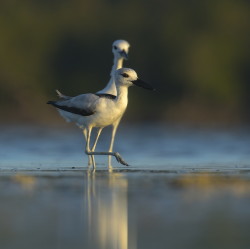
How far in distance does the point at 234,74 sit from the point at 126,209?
20104mm

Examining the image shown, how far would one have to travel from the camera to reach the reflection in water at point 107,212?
593 cm

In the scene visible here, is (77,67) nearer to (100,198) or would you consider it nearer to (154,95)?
(154,95)

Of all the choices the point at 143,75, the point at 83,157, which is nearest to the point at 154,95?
the point at 143,75

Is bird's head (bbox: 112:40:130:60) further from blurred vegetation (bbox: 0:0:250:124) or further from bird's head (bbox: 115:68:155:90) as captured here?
blurred vegetation (bbox: 0:0:250:124)

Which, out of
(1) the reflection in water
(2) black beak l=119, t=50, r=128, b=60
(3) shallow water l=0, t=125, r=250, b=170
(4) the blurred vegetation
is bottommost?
(1) the reflection in water

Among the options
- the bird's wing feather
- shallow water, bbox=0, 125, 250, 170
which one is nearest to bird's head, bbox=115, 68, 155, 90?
the bird's wing feather

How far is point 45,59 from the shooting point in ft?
89.1

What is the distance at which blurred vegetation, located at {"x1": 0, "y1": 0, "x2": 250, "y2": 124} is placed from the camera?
81.3 feet

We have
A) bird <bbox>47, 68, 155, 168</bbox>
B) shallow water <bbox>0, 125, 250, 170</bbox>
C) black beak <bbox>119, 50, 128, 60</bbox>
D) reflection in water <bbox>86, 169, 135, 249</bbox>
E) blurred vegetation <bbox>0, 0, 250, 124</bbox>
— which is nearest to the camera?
reflection in water <bbox>86, 169, 135, 249</bbox>

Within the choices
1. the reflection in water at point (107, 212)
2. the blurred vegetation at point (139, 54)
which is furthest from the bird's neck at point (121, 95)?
the blurred vegetation at point (139, 54)

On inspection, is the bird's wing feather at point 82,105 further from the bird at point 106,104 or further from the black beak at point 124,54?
the black beak at point 124,54

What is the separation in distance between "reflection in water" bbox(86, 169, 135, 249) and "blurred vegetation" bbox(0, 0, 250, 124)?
1464 centimetres

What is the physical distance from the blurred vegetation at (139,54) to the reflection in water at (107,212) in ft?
48.0

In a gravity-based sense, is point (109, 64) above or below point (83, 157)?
above
